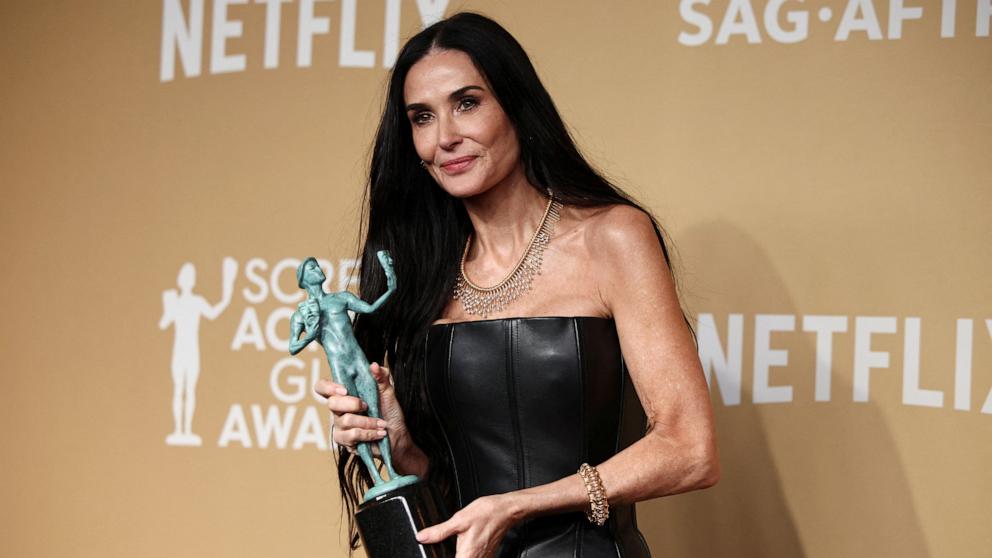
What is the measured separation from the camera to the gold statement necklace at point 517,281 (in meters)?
1.76

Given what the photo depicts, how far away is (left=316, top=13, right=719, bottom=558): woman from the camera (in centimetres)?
160

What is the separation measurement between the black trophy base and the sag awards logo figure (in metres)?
1.50

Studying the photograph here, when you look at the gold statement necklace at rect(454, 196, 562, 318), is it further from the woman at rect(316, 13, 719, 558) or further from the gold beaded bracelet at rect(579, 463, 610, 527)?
the gold beaded bracelet at rect(579, 463, 610, 527)

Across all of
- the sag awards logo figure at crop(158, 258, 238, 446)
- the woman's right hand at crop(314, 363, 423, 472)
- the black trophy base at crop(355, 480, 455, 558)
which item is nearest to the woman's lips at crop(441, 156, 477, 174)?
the woman's right hand at crop(314, 363, 423, 472)

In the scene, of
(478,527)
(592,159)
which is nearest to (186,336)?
(592,159)

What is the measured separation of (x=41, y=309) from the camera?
305cm

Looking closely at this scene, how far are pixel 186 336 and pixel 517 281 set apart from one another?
1468 mm

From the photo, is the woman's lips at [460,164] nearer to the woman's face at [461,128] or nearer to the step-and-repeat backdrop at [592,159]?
the woman's face at [461,128]

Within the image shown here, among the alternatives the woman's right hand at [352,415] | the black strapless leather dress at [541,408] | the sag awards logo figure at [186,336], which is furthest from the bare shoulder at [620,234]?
the sag awards logo figure at [186,336]

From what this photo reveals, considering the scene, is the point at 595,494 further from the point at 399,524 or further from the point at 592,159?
the point at 592,159

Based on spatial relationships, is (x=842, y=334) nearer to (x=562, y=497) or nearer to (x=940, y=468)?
(x=940, y=468)

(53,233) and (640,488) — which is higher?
(53,233)

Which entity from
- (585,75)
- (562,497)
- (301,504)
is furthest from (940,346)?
(301,504)

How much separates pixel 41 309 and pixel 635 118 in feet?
5.60
